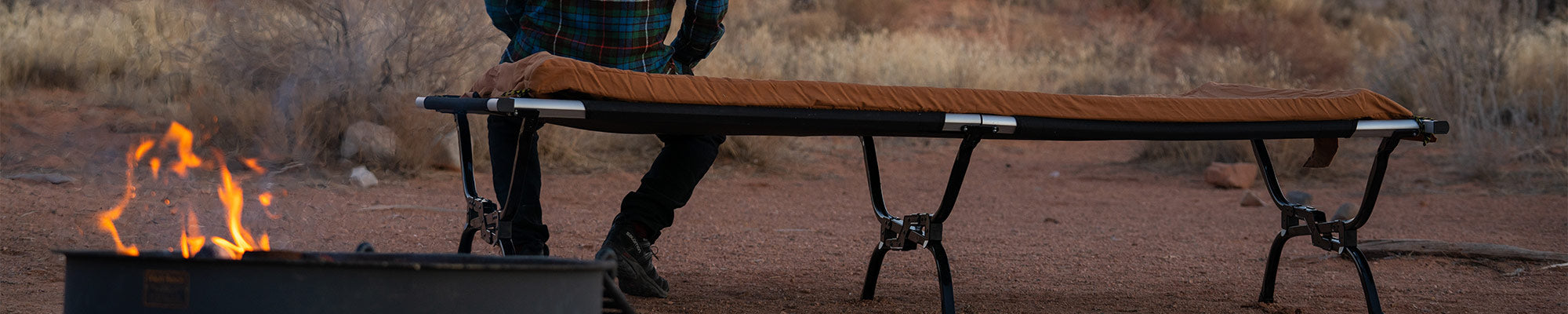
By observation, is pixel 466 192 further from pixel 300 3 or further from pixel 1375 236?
pixel 300 3

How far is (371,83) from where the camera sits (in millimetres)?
7719

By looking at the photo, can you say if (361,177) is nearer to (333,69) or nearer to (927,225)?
(333,69)

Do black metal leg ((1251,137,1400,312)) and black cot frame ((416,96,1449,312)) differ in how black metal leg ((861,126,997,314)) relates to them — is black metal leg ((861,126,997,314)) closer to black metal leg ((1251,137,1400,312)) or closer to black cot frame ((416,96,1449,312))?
black cot frame ((416,96,1449,312))

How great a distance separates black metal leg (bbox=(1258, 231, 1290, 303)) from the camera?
11.7 ft

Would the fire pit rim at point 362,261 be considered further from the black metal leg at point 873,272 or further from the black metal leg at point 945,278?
the black metal leg at point 873,272

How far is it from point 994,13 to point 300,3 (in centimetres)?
1465

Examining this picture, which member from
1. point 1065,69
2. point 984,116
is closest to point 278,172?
point 984,116

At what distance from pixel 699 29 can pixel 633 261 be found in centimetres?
65

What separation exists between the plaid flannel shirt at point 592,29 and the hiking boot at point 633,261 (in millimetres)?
450

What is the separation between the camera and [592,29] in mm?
3193

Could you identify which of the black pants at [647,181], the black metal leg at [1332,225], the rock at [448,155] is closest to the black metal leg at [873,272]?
the black pants at [647,181]

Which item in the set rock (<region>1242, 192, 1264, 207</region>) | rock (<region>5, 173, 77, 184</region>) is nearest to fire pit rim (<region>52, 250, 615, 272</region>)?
rock (<region>5, 173, 77, 184</region>)

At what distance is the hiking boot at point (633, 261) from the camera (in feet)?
11.1

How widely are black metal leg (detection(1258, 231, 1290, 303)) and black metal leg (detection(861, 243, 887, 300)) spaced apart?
1091mm
